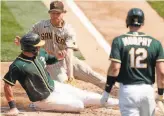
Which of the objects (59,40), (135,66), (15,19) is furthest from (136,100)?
(15,19)

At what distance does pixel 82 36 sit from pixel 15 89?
13.0 feet

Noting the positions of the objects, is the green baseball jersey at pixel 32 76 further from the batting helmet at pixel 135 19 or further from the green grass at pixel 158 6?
the green grass at pixel 158 6

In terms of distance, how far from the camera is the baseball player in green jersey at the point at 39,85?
789 centimetres

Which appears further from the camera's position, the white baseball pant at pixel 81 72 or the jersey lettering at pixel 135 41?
the white baseball pant at pixel 81 72

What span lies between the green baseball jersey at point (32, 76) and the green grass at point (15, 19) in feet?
14.6

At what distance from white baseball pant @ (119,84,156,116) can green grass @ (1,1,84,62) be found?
20.9 ft

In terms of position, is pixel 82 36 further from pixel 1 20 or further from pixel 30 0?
pixel 30 0

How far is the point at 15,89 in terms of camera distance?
35.0ft

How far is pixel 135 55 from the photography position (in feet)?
21.6

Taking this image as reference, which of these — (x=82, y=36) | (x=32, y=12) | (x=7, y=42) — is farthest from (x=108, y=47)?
(x=32, y=12)

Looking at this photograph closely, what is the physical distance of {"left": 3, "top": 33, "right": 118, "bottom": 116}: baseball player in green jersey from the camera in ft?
25.9

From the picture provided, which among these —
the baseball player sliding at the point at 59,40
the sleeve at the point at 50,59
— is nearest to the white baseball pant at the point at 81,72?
the baseball player sliding at the point at 59,40


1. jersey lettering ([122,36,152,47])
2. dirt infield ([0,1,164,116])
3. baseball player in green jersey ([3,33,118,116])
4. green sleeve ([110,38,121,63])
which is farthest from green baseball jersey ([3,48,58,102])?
dirt infield ([0,1,164,116])

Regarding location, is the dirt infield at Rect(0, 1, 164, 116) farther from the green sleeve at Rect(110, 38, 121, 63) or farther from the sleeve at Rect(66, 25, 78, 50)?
the green sleeve at Rect(110, 38, 121, 63)
